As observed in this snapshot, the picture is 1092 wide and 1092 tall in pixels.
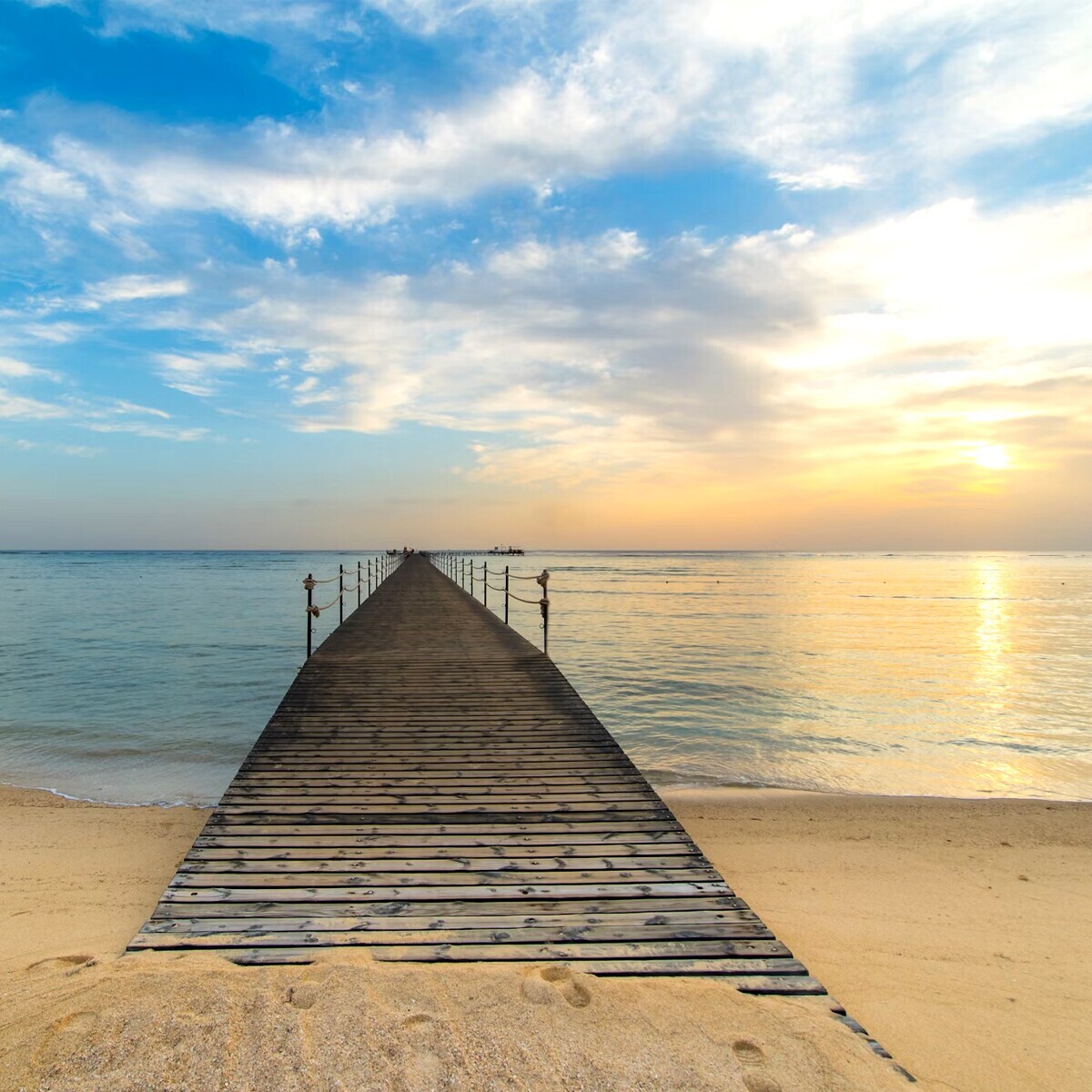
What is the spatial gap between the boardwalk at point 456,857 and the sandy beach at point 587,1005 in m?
0.22

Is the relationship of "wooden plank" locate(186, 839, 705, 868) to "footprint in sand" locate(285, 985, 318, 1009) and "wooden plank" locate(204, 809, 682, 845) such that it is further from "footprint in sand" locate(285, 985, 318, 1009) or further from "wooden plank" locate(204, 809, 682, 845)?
"footprint in sand" locate(285, 985, 318, 1009)

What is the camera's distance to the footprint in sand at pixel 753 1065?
7.30 feet

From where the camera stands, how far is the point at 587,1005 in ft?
8.52

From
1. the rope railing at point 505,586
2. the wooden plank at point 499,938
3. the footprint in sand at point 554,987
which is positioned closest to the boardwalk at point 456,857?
the wooden plank at point 499,938

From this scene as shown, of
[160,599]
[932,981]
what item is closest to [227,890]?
[932,981]

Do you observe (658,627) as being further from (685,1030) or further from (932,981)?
(685,1030)

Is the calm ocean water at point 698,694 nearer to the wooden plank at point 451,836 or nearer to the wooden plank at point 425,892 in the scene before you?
the wooden plank at point 451,836

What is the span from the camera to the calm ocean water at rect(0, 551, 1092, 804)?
8.17m

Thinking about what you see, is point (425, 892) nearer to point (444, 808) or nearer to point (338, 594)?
point (444, 808)

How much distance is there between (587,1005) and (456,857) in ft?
4.59

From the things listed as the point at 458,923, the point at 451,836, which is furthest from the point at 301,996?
the point at 451,836

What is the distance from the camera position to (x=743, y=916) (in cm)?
327

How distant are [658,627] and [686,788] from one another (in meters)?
15.0

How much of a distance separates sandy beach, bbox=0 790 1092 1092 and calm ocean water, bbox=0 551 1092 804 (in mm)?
2675
